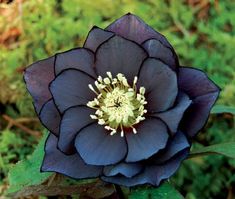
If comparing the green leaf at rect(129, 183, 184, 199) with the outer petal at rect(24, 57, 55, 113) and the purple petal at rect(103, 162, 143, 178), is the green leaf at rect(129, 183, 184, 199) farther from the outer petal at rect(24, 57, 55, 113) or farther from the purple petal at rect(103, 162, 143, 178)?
the outer petal at rect(24, 57, 55, 113)

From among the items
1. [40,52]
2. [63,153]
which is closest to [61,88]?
[63,153]

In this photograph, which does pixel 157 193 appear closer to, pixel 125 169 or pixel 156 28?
pixel 125 169

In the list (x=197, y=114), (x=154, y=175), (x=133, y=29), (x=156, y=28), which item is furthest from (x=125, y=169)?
(x=156, y=28)

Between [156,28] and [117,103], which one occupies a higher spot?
[117,103]

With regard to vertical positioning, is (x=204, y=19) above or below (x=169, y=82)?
below

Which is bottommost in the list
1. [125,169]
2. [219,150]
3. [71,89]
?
[219,150]

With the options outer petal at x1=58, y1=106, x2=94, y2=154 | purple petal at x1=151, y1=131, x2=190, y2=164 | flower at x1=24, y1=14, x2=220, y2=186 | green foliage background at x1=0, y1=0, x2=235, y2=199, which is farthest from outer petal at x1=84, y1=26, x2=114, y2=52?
green foliage background at x1=0, y1=0, x2=235, y2=199

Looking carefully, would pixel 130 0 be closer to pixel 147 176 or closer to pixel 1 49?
pixel 1 49
